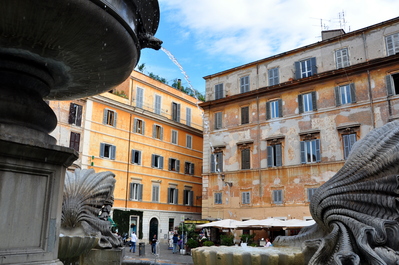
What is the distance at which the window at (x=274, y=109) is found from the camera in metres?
27.2

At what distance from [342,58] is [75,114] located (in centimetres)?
1873

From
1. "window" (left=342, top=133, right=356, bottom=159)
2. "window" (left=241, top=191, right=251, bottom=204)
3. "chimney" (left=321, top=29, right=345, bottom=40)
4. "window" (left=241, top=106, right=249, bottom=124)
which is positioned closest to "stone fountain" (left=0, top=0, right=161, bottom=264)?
"window" (left=342, top=133, right=356, bottom=159)

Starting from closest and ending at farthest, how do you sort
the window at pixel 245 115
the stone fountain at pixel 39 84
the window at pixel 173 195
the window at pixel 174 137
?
the stone fountain at pixel 39 84 → the window at pixel 245 115 → the window at pixel 173 195 → the window at pixel 174 137

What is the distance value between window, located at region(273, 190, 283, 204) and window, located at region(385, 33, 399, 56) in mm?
10940

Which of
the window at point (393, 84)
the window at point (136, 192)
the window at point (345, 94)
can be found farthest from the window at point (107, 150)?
the window at point (393, 84)

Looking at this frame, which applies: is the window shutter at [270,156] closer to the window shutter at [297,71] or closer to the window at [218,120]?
the window at [218,120]

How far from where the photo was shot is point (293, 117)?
87.1ft

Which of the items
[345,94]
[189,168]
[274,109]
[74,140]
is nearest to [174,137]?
[189,168]

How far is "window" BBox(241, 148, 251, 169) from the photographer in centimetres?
2803

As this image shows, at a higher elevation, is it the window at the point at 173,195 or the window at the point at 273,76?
the window at the point at 273,76

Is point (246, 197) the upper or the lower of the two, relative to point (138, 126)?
lower

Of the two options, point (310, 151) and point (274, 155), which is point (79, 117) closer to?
point (274, 155)

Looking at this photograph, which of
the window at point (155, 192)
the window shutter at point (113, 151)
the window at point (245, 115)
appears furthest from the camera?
the window at point (155, 192)

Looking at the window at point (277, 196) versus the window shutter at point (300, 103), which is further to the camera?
the window shutter at point (300, 103)
